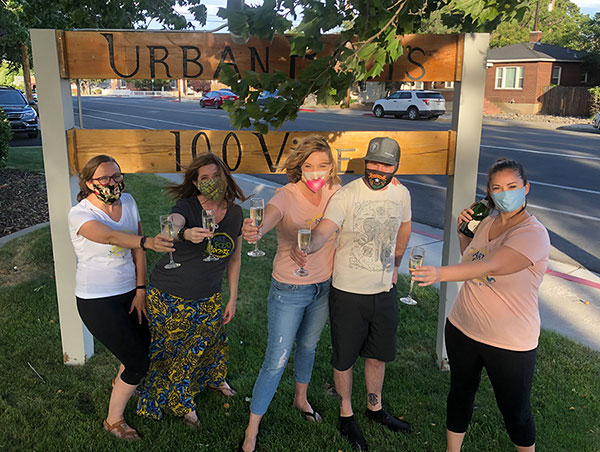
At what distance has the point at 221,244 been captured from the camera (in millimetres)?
3332

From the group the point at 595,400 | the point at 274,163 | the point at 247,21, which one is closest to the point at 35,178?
the point at 274,163

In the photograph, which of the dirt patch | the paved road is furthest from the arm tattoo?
the dirt patch

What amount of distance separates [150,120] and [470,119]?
24.1 meters

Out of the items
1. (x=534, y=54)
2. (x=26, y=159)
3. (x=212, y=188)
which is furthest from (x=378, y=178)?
(x=534, y=54)

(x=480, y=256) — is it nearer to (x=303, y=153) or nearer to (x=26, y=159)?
(x=303, y=153)

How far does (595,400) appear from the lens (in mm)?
3914

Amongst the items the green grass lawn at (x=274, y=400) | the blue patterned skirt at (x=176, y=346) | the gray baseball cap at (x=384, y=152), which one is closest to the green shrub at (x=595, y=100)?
the green grass lawn at (x=274, y=400)

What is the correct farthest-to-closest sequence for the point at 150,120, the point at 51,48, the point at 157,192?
the point at 150,120 < the point at 157,192 < the point at 51,48

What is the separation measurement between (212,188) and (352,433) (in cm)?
181

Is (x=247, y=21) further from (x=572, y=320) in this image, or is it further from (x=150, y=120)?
(x=150, y=120)

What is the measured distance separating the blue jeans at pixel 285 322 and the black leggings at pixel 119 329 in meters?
0.77

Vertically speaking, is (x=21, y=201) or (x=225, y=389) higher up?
(x=21, y=201)

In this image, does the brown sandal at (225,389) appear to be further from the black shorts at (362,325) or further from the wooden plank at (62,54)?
the wooden plank at (62,54)

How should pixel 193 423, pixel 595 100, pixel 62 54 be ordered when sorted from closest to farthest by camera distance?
1. pixel 193 423
2. pixel 62 54
3. pixel 595 100
